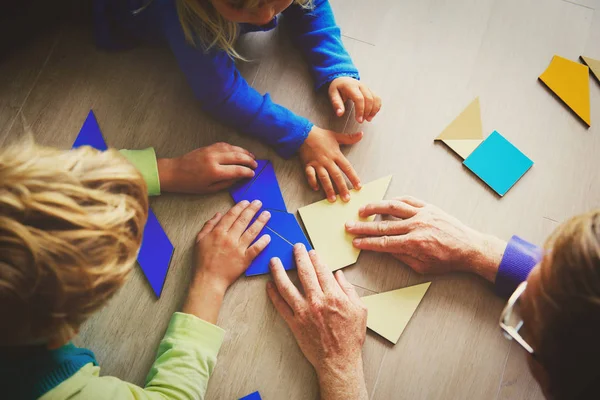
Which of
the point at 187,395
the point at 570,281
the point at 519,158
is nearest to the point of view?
the point at 570,281

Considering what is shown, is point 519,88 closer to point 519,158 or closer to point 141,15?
point 519,158

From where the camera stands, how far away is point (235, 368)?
3.32 feet

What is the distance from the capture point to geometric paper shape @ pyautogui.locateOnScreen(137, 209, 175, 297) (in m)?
1.04

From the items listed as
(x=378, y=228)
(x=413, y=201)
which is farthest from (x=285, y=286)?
(x=413, y=201)

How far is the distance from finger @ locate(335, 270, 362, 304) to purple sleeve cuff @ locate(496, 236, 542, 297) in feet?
1.06

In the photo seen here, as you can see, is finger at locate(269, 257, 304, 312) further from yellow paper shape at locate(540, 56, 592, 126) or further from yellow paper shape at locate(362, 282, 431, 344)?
yellow paper shape at locate(540, 56, 592, 126)

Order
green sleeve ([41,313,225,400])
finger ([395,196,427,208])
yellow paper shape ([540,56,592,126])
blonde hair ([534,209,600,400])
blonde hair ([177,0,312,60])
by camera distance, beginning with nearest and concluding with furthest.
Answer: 1. blonde hair ([534,209,600,400])
2. green sleeve ([41,313,225,400])
3. blonde hair ([177,0,312,60])
4. finger ([395,196,427,208])
5. yellow paper shape ([540,56,592,126])

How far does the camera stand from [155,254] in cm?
105

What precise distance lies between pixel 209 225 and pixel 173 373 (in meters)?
0.34

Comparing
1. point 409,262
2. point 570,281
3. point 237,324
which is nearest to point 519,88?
point 409,262

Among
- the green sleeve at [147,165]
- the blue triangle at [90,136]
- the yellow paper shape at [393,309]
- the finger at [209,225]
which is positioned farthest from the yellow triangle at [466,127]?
the blue triangle at [90,136]

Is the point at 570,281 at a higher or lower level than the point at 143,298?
higher

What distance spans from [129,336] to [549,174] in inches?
43.3

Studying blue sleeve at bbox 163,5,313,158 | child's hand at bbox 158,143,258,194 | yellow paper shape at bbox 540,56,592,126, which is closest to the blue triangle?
child's hand at bbox 158,143,258,194
